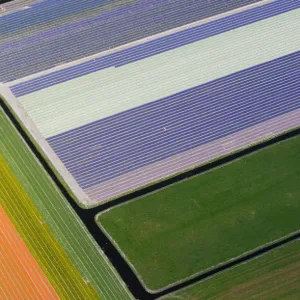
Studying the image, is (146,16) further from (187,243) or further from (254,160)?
(187,243)

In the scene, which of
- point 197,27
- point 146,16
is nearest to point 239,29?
point 197,27

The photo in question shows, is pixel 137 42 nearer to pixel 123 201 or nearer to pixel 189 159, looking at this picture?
pixel 189 159

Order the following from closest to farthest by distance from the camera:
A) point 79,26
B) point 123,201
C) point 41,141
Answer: point 123,201 < point 41,141 < point 79,26

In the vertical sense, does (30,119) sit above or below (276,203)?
above

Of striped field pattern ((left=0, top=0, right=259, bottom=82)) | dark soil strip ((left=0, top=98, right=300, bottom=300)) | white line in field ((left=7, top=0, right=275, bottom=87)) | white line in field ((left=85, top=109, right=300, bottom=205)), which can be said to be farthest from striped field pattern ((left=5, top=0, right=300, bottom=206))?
striped field pattern ((left=0, top=0, right=259, bottom=82))

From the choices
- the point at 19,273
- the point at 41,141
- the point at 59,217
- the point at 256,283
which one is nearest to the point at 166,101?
the point at 41,141

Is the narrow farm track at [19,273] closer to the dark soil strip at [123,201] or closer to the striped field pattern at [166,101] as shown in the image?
the dark soil strip at [123,201]
